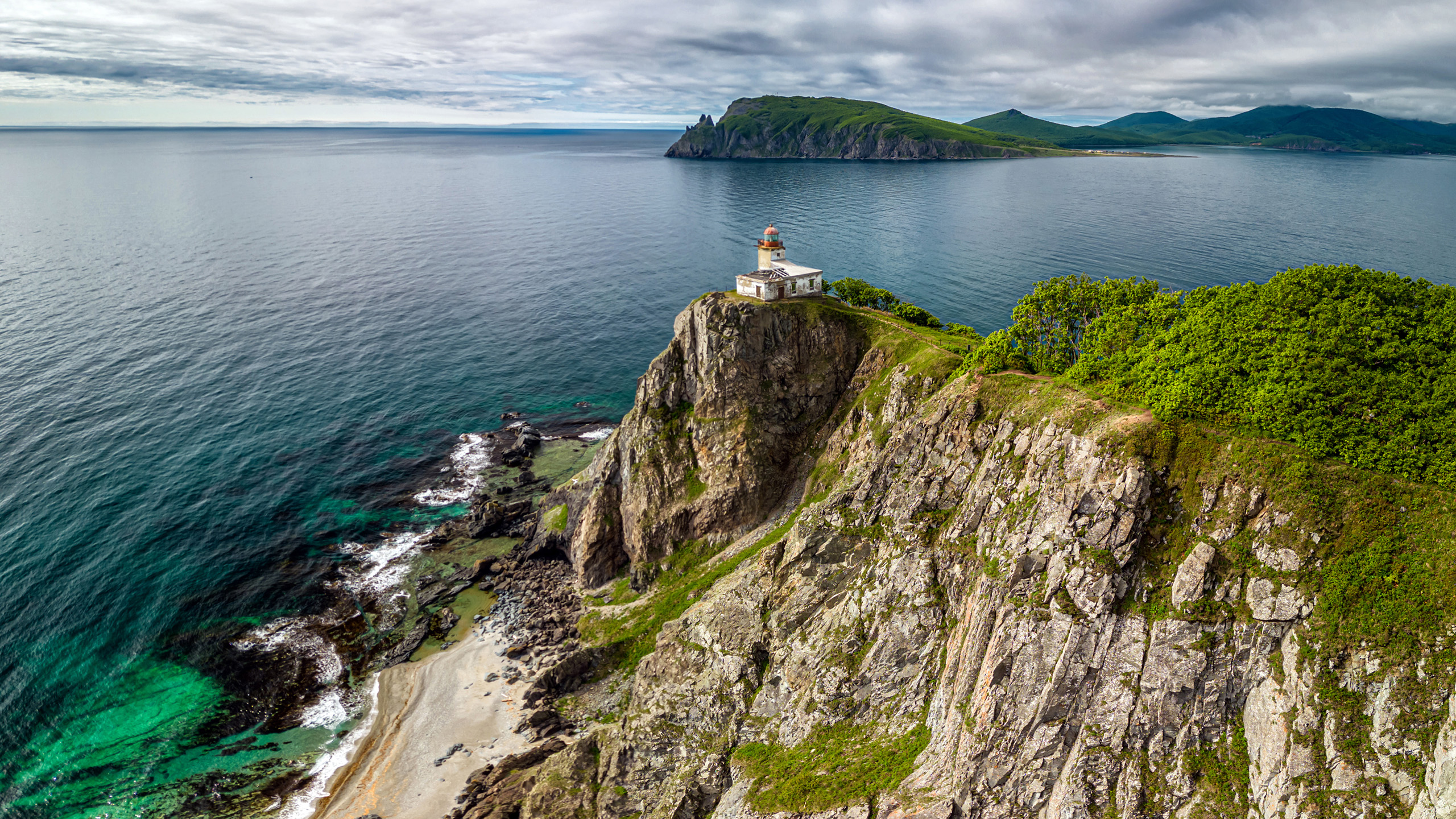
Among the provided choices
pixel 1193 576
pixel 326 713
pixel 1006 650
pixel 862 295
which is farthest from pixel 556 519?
pixel 1193 576

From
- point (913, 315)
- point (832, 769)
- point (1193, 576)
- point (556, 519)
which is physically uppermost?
point (913, 315)

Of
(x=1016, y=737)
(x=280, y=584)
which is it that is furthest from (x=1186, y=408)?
(x=280, y=584)

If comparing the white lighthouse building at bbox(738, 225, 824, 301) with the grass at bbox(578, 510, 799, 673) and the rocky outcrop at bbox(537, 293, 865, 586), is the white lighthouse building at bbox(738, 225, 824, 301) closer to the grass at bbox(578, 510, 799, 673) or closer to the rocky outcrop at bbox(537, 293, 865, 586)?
the rocky outcrop at bbox(537, 293, 865, 586)

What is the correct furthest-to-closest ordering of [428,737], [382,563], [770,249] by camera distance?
[770,249] < [382,563] < [428,737]

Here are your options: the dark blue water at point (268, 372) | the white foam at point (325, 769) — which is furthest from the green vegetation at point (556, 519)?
the white foam at point (325, 769)

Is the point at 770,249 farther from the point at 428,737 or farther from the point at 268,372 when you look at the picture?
the point at 268,372

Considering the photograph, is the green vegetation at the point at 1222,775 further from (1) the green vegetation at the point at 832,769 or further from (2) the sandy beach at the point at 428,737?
(2) the sandy beach at the point at 428,737

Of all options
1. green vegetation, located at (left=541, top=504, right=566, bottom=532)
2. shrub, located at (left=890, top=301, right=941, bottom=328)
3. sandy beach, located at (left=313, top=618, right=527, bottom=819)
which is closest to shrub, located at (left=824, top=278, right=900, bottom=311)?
shrub, located at (left=890, top=301, right=941, bottom=328)
